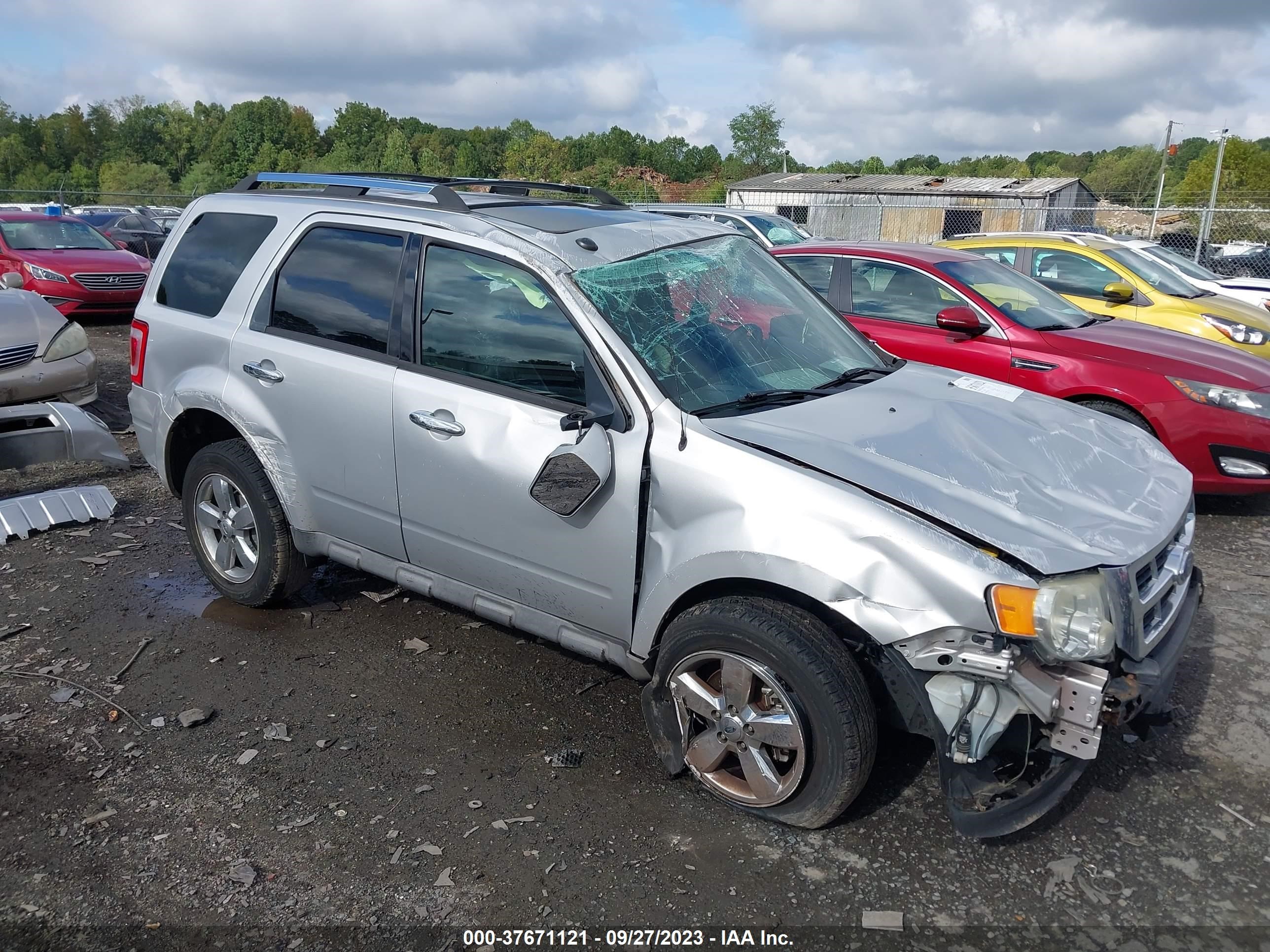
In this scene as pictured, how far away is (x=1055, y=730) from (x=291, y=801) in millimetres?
2446

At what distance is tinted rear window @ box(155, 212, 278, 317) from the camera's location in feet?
14.5

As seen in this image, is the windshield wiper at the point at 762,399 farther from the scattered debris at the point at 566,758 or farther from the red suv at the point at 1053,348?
the red suv at the point at 1053,348

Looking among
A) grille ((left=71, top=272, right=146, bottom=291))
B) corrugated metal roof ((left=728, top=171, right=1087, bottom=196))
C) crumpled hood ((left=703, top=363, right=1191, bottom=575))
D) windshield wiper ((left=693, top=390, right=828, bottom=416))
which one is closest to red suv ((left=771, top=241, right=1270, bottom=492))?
crumpled hood ((left=703, top=363, right=1191, bottom=575))

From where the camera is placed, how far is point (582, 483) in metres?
3.18

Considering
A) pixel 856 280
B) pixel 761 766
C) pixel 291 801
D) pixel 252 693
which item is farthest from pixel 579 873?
pixel 856 280

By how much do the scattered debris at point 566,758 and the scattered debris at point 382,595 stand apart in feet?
5.52

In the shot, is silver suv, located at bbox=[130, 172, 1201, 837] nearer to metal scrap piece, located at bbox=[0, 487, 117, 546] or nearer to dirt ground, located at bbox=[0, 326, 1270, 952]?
dirt ground, located at bbox=[0, 326, 1270, 952]

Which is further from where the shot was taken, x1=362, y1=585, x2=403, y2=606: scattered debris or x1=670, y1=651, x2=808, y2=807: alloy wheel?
x1=362, y1=585, x2=403, y2=606: scattered debris

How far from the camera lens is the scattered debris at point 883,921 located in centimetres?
268

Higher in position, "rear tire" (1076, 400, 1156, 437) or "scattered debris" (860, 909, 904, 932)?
"rear tire" (1076, 400, 1156, 437)

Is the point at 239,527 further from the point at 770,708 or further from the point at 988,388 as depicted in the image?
the point at 988,388

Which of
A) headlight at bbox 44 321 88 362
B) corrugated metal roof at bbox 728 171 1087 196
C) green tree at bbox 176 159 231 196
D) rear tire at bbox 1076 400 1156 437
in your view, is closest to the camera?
rear tire at bbox 1076 400 1156 437

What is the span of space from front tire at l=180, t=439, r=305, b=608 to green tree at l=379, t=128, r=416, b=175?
80840 millimetres

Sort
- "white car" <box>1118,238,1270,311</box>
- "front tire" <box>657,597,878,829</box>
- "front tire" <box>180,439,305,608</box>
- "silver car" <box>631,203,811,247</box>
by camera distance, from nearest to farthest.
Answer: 1. "front tire" <box>657,597,878,829</box>
2. "front tire" <box>180,439,305,608</box>
3. "white car" <box>1118,238,1270,311</box>
4. "silver car" <box>631,203,811,247</box>
